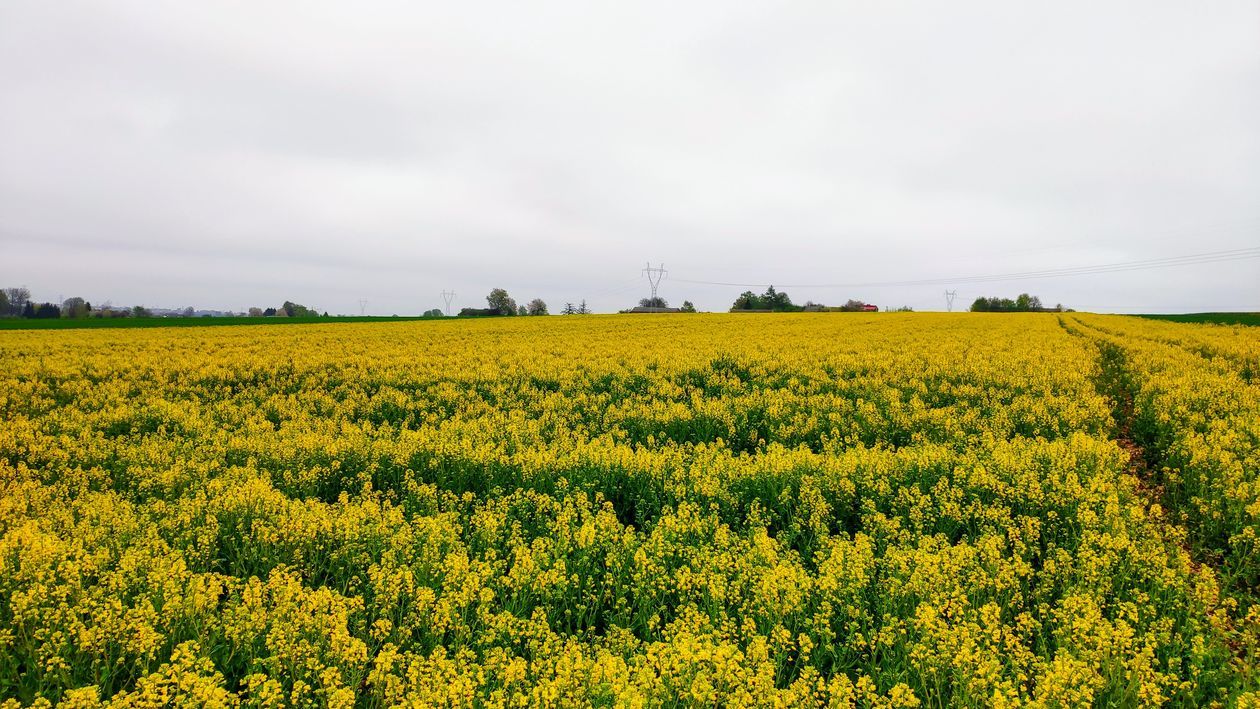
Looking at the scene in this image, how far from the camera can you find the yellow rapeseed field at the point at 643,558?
327 cm

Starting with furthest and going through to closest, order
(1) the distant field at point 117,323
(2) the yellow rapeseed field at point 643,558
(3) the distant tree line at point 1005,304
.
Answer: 1. (3) the distant tree line at point 1005,304
2. (1) the distant field at point 117,323
3. (2) the yellow rapeseed field at point 643,558

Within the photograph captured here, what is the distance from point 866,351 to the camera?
730 inches

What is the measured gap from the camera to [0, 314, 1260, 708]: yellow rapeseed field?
327 centimetres

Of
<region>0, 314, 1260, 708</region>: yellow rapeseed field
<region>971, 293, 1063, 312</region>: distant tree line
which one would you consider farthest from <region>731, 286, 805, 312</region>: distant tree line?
<region>0, 314, 1260, 708</region>: yellow rapeseed field

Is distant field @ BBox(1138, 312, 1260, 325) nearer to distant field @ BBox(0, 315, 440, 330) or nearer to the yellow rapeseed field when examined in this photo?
the yellow rapeseed field

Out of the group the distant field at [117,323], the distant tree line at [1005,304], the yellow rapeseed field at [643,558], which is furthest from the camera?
the distant tree line at [1005,304]

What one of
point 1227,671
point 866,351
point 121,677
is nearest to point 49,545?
point 121,677

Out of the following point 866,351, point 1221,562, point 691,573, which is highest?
point 866,351

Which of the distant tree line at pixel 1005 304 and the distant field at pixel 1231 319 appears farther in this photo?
the distant tree line at pixel 1005 304

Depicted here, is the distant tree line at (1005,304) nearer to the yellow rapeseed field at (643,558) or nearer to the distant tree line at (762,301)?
the distant tree line at (762,301)

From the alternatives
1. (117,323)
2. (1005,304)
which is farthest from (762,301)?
(117,323)

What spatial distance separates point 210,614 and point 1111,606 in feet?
21.7

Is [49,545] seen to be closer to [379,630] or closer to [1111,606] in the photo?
[379,630]

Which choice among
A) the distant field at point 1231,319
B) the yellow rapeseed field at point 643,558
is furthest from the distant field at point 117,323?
the distant field at point 1231,319
